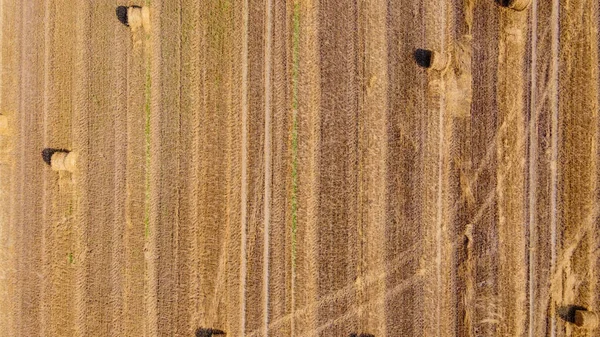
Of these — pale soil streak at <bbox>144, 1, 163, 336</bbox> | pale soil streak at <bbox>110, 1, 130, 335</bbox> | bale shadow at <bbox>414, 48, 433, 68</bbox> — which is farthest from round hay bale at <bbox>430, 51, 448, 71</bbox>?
pale soil streak at <bbox>110, 1, 130, 335</bbox>

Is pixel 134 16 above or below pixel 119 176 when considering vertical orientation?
above

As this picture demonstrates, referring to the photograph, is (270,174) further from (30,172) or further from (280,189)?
(30,172)

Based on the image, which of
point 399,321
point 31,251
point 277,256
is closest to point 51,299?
point 31,251

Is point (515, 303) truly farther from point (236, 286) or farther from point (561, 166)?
point (236, 286)

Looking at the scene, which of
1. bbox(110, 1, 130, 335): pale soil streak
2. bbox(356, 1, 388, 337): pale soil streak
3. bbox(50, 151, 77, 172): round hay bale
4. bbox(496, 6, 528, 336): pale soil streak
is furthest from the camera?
bbox(496, 6, 528, 336): pale soil streak

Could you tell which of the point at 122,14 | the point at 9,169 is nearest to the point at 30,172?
the point at 9,169

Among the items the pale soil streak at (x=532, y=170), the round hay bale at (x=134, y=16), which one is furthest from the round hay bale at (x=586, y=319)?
the round hay bale at (x=134, y=16)

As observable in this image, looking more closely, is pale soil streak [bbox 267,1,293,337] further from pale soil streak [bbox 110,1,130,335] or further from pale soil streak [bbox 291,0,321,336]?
pale soil streak [bbox 110,1,130,335]
